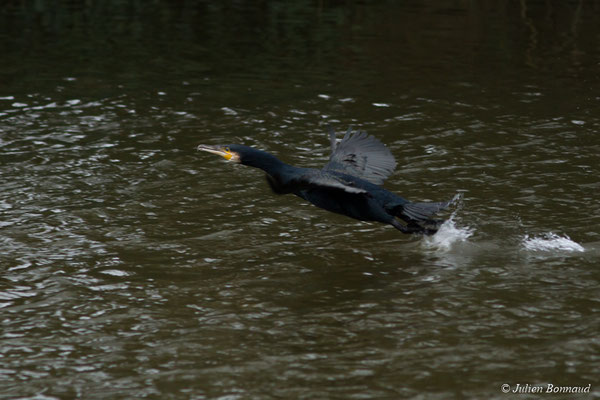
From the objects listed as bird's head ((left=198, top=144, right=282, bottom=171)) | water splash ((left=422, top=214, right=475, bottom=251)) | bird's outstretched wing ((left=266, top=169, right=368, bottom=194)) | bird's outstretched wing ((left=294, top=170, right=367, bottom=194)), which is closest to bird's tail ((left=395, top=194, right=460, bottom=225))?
water splash ((left=422, top=214, right=475, bottom=251))

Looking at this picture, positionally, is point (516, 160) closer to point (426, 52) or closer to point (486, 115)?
point (486, 115)

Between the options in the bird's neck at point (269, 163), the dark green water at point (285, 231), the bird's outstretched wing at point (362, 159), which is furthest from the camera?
the bird's outstretched wing at point (362, 159)

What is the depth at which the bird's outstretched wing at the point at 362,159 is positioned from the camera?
365 inches

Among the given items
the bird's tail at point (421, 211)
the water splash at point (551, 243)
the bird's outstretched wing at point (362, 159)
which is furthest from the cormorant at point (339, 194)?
the water splash at point (551, 243)

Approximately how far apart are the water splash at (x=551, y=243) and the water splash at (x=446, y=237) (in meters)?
0.61

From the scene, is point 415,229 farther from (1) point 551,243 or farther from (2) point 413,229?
(1) point 551,243

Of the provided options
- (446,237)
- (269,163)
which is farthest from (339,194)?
(446,237)

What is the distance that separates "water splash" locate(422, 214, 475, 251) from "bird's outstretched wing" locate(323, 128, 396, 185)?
980 mm

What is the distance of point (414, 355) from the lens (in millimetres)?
6121

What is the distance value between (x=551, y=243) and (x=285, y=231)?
2.65 metres

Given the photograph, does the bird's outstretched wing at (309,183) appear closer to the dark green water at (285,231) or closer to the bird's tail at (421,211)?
the bird's tail at (421,211)

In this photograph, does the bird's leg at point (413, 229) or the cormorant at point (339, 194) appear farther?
the bird's leg at point (413, 229)

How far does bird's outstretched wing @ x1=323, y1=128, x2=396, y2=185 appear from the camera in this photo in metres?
9.27

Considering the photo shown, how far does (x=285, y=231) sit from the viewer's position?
8.98 metres
